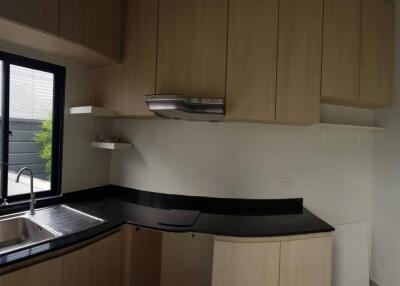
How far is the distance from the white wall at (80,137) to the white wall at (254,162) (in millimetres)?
270

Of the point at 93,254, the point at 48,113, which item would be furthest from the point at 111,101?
the point at 93,254

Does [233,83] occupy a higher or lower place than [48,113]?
higher

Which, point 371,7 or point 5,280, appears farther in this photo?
point 371,7

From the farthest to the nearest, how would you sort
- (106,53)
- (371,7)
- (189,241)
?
(189,241) < (371,7) < (106,53)

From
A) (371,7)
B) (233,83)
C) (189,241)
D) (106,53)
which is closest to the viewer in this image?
(233,83)

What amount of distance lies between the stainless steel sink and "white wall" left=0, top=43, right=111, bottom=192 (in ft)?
1.26

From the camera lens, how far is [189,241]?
1973 millimetres

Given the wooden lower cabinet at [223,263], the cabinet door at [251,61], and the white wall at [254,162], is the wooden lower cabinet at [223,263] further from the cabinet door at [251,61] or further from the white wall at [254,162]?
the cabinet door at [251,61]

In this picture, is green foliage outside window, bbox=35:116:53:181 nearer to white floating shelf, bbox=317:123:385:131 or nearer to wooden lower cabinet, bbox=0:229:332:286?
wooden lower cabinet, bbox=0:229:332:286

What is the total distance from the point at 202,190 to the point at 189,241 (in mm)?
474

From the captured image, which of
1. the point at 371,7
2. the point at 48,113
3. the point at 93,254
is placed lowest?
the point at 93,254

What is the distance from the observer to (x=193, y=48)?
1.62 meters

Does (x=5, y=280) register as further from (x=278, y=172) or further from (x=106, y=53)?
(x=278, y=172)

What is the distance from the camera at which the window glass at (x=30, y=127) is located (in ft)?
5.25
